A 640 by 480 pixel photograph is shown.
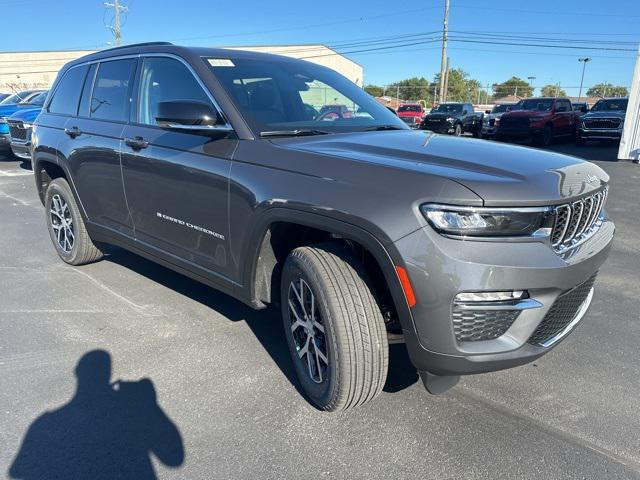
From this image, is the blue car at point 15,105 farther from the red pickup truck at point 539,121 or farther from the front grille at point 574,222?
the red pickup truck at point 539,121

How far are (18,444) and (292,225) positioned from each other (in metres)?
1.72

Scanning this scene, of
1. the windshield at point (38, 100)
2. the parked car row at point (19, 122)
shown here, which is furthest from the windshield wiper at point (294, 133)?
the windshield at point (38, 100)

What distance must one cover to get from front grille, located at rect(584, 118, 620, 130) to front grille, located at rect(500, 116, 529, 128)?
229 cm

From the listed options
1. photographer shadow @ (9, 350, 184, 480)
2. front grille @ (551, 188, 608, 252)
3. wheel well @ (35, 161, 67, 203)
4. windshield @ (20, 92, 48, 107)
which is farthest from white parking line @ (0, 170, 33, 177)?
front grille @ (551, 188, 608, 252)

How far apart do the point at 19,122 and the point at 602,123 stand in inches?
698

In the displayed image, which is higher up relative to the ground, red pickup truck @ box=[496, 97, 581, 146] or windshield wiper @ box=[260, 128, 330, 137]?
windshield wiper @ box=[260, 128, 330, 137]


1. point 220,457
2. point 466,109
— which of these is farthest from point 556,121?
point 220,457

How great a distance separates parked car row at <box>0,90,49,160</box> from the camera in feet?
33.9

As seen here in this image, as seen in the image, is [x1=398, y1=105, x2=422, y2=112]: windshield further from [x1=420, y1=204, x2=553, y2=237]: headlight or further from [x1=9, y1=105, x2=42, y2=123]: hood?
[x1=420, y1=204, x2=553, y2=237]: headlight

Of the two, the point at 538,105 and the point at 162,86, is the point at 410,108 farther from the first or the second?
the point at 162,86

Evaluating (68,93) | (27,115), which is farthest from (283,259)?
(27,115)

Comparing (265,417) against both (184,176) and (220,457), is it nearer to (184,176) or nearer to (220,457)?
(220,457)

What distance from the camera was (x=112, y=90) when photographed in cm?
403

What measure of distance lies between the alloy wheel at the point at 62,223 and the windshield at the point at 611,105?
19.5 metres
